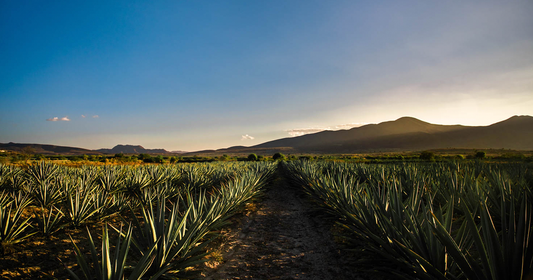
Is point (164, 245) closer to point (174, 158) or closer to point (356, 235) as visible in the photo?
point (356, 235)

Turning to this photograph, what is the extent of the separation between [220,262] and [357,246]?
180cm

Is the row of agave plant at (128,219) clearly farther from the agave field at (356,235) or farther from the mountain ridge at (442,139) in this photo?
the mountain ridge at (442,139)

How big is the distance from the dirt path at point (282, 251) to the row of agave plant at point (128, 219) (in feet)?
1.33

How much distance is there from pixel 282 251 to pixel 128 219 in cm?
324

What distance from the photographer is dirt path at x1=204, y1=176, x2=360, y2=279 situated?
2.52m

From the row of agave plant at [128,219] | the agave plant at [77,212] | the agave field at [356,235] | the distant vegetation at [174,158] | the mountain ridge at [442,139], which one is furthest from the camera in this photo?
the mountain ridge at [442,139]

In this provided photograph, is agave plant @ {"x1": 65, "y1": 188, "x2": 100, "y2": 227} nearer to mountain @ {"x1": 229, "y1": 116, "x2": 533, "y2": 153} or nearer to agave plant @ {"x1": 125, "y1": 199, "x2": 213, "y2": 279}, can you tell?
agave plant @ {"x1": 125, "y1": 199, "x2": 213, "y2": 279}

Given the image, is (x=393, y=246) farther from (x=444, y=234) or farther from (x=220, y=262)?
(x=220, y=262)

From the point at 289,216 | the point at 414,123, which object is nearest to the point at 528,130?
the point at 414,123

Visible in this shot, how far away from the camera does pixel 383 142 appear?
110312 millimetres

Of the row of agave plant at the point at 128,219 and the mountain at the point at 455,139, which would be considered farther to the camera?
the mountain at the point at 455,139

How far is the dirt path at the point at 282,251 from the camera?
2.52 metres

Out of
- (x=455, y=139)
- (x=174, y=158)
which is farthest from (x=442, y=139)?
(x=174, y=158)

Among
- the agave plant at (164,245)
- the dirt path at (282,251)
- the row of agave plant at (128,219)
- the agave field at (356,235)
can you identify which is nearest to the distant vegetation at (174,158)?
the row of agave plant at (128,219)
